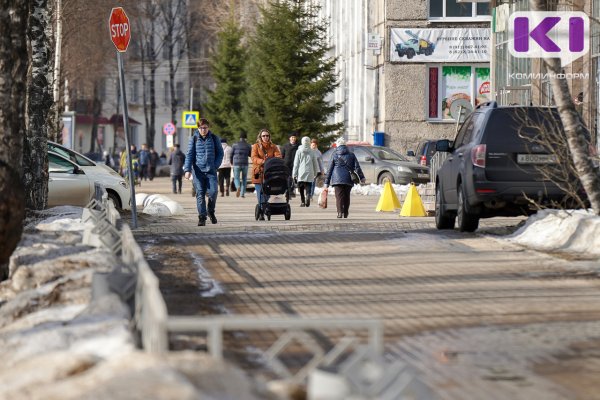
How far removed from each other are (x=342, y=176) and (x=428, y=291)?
44.4 feet

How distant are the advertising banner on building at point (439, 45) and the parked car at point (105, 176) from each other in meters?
30.6

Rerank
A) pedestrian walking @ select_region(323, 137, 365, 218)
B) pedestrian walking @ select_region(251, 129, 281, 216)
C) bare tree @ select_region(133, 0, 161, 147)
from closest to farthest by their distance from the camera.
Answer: pedestrian walking @ select_region(323, 137, 365, 218)
pedestrian walking @ select_region(251, 129, 281, 216)
bare tree @ select_region(133, 0, 161, 147)

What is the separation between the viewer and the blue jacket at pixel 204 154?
2245 cm

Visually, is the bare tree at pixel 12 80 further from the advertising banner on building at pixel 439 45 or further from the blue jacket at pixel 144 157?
the blue jacket at pixel 144 157

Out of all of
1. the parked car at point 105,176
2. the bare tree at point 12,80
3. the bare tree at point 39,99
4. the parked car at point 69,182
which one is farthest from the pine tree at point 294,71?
the bare tree at point 12,80

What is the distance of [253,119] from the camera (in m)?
52.9

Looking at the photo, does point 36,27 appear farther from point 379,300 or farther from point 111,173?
point 379,300

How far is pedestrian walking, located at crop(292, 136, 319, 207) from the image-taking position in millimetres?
31469

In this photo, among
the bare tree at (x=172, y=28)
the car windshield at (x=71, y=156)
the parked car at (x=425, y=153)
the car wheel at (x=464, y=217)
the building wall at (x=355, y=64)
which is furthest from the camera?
the bare tree at (x=172, y=28)

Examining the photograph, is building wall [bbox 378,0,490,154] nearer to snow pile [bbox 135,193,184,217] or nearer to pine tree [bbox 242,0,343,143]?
pine tree [bbox 242,0,343,143]

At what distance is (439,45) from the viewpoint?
56.8 meters

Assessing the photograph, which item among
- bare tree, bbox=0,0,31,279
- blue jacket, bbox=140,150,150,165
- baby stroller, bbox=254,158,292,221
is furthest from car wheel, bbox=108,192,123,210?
blue jacket, bbox=140,150,150,165

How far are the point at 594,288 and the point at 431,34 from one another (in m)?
44.6

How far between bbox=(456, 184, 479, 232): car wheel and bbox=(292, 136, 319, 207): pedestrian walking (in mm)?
11687
